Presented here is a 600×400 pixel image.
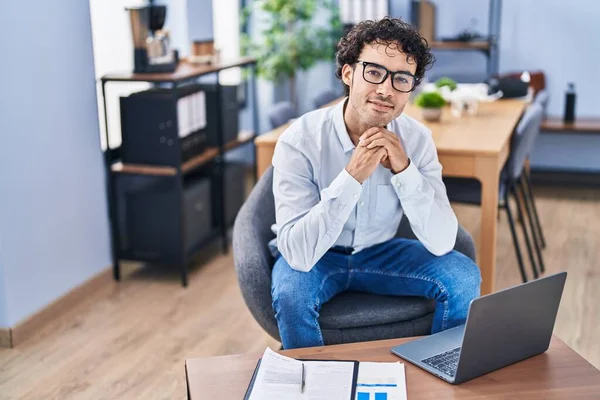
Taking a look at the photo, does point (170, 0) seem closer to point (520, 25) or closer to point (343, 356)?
point (520, 25)

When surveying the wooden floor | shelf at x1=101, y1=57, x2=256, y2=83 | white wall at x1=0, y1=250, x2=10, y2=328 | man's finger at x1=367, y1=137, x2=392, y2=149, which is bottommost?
the wooden floor

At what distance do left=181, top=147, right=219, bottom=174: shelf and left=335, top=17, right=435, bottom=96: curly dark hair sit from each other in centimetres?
148

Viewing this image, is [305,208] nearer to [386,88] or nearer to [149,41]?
[386,88]

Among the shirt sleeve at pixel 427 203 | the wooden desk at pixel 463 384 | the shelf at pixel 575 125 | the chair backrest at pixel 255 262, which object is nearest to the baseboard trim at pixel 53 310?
the chair backrest at pixel 255 262

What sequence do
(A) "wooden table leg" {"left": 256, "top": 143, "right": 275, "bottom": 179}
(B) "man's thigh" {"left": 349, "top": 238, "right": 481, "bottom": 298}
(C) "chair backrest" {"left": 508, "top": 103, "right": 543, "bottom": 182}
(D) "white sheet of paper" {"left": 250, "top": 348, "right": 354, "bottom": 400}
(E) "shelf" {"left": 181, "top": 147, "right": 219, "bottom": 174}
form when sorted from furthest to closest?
(E) "shelf" {"left": 181, "top": 147, "right": 219, "bottom": 174}
(C) "chair backrest" {"left": 508, "top": 103, "right": 543, "bottom": 182}
(A) "wooden table leg" {"left": 256, "top": 143, "right": 275, "bottom": 179}
(B) "man's thigh" {"left": 349, "top": 238, "right": 481, "bottom": 298}
(D) "white sheet of paper" {"left": 250, "top": 348, "right": 354, "bottom": 400}

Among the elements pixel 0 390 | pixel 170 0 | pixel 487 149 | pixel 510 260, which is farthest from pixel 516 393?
pixel 170 0

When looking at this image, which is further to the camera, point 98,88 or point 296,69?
point 296,69

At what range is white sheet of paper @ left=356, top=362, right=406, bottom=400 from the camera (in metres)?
1.67

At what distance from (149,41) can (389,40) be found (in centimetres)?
166

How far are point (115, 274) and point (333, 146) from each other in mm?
1730

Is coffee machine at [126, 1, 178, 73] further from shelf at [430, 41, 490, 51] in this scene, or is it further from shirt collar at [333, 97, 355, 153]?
shelf at [430, 41, 490, 51]

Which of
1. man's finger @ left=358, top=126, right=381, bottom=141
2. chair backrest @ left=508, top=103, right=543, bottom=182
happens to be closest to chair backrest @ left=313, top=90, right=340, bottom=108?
chair backrest @ left=508, top=103, right=543, bottom=182

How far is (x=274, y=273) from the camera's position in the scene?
88.7 inches

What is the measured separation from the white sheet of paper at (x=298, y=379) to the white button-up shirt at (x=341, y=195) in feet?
1.31
